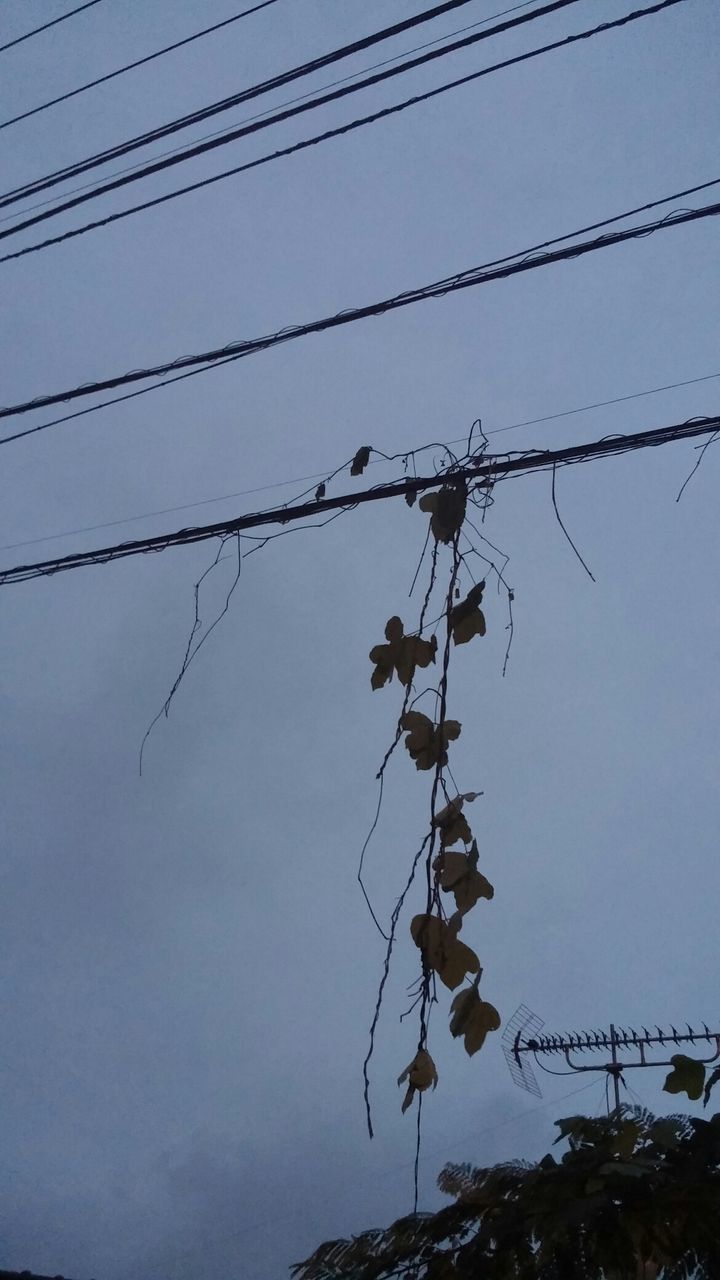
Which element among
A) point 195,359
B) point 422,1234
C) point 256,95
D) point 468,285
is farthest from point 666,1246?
point 256,95

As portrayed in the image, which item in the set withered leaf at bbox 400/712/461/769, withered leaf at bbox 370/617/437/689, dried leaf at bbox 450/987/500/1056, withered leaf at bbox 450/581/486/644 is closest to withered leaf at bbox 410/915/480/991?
dried leaf at bbox 450/987/500/1056

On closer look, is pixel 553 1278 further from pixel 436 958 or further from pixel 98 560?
pixel 98 560

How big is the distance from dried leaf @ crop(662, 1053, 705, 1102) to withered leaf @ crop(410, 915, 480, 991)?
58cm

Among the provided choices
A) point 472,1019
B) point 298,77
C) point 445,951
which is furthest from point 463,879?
point 298,77

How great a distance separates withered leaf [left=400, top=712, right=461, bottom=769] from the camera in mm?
2320

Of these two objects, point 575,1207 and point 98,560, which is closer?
point 575,1207

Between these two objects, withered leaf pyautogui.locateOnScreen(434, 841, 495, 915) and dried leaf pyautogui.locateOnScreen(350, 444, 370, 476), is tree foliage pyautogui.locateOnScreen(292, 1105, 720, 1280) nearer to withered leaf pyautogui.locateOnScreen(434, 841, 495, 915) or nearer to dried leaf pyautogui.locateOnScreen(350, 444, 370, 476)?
withered leaf pyautogui.locateOnScreen(434, 841, 495, 915)

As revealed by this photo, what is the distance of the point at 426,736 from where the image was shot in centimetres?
233

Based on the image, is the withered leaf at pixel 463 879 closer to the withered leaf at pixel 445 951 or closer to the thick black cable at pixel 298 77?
the withered leaf at pixel 445 951

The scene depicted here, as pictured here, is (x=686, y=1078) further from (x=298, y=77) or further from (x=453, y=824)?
(x=298, y=77)

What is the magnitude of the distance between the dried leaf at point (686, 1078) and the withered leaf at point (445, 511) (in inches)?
53.8

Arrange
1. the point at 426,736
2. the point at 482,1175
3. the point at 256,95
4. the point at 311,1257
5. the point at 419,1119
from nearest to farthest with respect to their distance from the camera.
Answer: the point at 419,1119
the point at 426,736
the point at 311,1257
the point at 482,1175
the point at 256,95

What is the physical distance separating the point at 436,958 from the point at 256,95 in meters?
3.72

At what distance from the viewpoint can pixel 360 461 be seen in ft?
9.87
